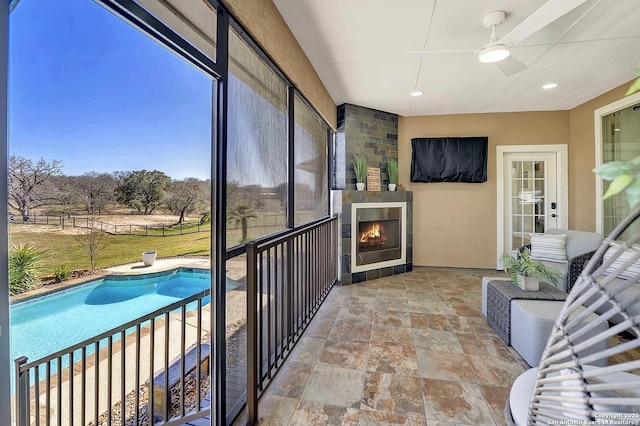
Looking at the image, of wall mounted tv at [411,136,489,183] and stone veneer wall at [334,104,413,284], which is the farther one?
wall mounted tv at [411,136,489,183]

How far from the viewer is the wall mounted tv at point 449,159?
15.7 feet

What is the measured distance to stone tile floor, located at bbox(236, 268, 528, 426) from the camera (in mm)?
1700

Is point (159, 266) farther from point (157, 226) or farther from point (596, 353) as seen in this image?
point (596, 353)

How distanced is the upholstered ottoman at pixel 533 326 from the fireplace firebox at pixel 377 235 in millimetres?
2155

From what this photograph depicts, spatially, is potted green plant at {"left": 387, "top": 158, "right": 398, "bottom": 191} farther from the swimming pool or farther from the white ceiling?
the swimming pool

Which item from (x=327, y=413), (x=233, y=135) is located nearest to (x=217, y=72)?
(x=233, y=135)

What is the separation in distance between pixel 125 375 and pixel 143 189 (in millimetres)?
838

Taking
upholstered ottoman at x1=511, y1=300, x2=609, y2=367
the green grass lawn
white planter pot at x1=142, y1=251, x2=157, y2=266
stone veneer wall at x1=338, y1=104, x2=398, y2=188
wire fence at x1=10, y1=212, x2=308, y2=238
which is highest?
stone veneer wall at x1=338, y1=104, x2=398, y2=188

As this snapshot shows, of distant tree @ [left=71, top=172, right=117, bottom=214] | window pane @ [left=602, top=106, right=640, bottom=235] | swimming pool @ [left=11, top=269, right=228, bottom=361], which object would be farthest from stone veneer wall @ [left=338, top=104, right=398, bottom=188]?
distant tree @ [left=71, top=172, right=117, bottom=214]

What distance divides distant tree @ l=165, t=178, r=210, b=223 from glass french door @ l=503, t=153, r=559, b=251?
4.97 metres

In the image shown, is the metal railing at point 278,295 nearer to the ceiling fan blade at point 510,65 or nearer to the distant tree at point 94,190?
the distant tree at point 94,190

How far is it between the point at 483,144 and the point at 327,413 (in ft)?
14.9

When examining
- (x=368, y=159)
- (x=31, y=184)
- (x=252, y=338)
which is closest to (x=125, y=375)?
Answer: (x=252, y=338)

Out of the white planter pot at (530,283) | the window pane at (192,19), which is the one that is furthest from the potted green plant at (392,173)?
the window pane at (192,19)
